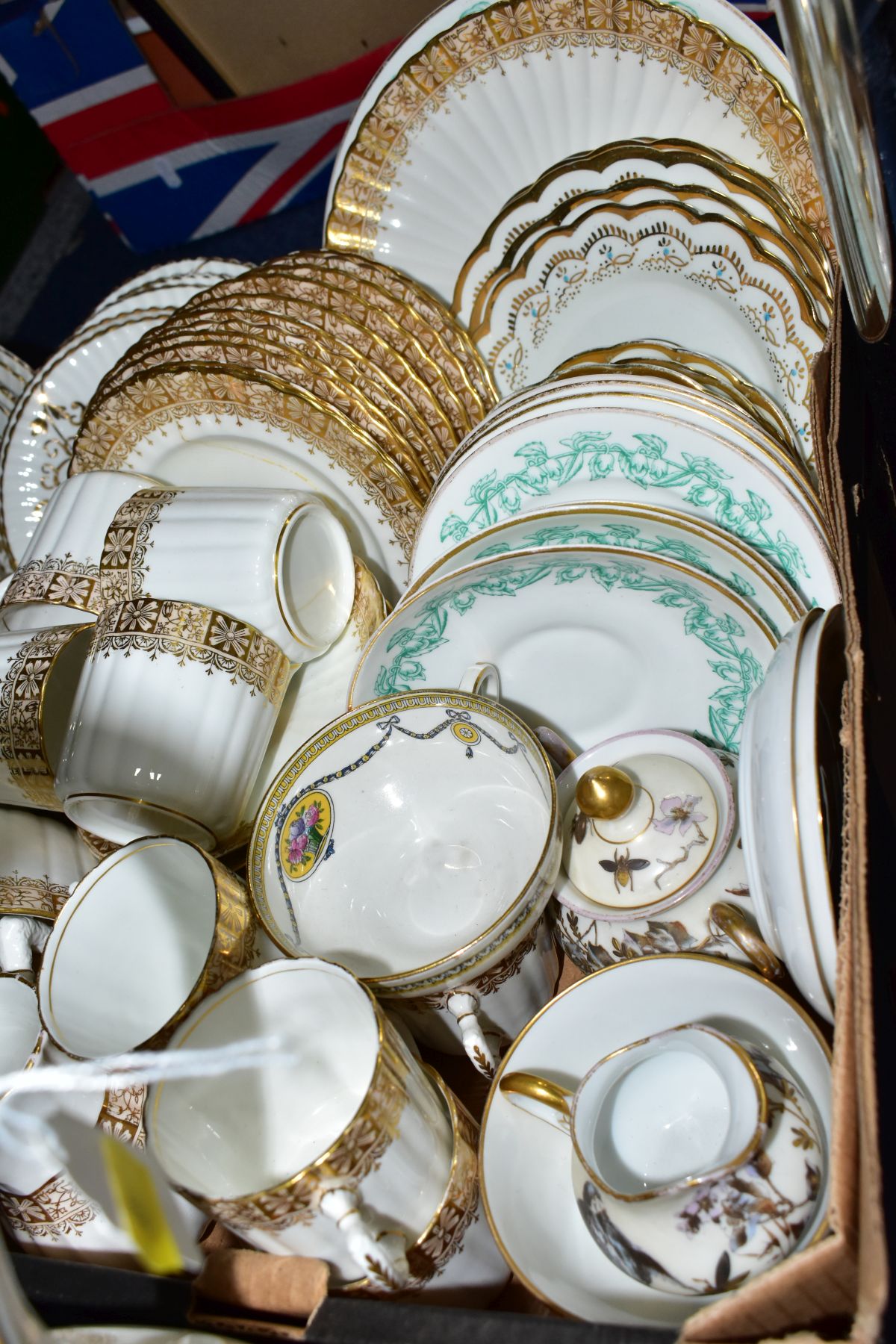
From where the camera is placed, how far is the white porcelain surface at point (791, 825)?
1.25ft

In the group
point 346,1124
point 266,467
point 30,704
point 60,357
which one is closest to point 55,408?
point 60,357

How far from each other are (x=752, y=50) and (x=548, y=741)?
45cm

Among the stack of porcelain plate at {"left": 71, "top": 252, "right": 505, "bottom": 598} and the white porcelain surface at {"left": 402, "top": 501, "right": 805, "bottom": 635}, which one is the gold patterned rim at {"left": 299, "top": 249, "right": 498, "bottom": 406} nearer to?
the stack of porcelain plate at {"left": 71, "top": 252, "right": 505, "bottom": 598}

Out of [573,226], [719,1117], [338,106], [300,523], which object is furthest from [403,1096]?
[338,106]

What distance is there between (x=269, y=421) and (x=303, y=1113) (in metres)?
0.44

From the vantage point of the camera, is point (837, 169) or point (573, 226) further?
point (573, 226)

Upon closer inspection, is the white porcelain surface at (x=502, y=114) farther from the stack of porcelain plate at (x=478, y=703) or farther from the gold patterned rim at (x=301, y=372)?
the gold patterned rim at (x=301, y=372)

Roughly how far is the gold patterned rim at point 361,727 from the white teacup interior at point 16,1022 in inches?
6.3

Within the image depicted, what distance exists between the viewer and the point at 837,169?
0.39 m

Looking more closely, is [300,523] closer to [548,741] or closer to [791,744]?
[548,741]

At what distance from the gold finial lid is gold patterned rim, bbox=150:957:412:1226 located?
0.14m

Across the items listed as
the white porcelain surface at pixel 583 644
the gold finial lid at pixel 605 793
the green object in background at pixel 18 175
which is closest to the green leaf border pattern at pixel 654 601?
the white porcelain surface at pixel 583 644

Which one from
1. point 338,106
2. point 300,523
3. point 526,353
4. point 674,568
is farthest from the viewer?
point 338,106

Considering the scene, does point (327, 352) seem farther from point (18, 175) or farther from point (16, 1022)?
point (18, 175)
